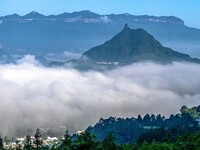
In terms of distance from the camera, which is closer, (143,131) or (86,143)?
(86,143)

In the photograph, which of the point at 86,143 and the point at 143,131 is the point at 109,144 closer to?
the point at 86,143

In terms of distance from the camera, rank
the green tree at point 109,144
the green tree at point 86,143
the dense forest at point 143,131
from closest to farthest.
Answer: the green tree at point 86,143, the green tree at point 109,144, the dense forest at point 143,131

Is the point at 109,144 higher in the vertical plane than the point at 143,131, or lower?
lower

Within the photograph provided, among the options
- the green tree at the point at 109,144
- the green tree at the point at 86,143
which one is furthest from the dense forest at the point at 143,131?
the green tree at the point at 86,143

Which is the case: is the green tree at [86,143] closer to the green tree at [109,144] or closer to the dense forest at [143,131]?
the green tree at [109,144]

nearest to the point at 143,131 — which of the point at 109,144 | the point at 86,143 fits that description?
the point at 109,144

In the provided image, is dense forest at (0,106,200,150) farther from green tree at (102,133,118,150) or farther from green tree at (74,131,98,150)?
green tree at (74,131,98,150)

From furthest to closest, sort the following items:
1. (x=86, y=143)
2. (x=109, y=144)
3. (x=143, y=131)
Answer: (x=143, y=131)
(x=109, y=144)
(x=86, y=143)

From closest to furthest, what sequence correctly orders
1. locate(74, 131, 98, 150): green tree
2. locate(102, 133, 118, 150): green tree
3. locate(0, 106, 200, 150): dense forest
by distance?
locate(74, 131, 98, 150): green tree → locate(102, 133, 118, 150): green tree → locate(0, 106, 200, 150): dense forest

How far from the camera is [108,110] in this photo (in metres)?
195

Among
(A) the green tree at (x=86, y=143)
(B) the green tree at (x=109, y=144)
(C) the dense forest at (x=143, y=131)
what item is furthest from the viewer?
(C) the dense forest at (x=143, y=131)

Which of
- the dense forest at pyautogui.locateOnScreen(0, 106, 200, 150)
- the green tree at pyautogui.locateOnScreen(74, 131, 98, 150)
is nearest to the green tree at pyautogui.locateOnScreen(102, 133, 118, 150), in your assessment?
the dense forest at pyautogui.locateOnScreen(0, 106, 200, 150)

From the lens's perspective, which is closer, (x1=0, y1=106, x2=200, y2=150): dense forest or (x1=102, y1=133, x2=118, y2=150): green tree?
(x1=102, y1=133, x2=118, y2=150): green tree

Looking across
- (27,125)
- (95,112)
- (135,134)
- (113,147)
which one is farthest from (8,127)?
(113,147)
